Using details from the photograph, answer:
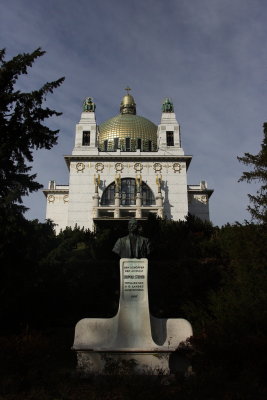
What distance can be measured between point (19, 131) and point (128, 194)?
122 feet

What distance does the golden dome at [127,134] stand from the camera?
6038cm

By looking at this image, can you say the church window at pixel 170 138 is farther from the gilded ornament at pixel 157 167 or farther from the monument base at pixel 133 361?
the monument base at pixel 133 361

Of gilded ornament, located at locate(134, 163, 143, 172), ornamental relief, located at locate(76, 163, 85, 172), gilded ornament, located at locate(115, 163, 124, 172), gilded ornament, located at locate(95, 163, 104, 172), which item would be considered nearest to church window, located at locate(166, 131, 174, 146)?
gilded ornament, located at locate(134, 163, 143, 172)

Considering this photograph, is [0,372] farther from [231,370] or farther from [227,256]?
[227,256]

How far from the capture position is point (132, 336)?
454 inches

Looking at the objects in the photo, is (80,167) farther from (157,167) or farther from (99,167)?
(157,167)

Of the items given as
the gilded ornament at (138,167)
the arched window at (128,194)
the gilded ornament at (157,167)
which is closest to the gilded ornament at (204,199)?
the gilded ornament at (157,167)

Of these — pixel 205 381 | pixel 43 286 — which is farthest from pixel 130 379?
pixel 43 286

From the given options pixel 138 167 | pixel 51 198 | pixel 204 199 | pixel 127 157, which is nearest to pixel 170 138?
pixel 138 167

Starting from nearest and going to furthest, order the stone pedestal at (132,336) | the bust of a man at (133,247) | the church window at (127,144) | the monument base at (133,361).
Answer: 1. the monument base at (133,361)
2. the stone pedestal at (132,336)
3. the bust of a man at (133,247)
4. the church window at (127,144)

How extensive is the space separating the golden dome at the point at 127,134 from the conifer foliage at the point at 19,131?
42.6 m

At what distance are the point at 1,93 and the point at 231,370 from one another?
38.8 feet

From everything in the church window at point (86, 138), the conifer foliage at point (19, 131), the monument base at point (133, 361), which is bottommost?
the monument base at point (133, 361)

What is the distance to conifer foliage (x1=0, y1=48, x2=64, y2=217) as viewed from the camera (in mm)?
15906
